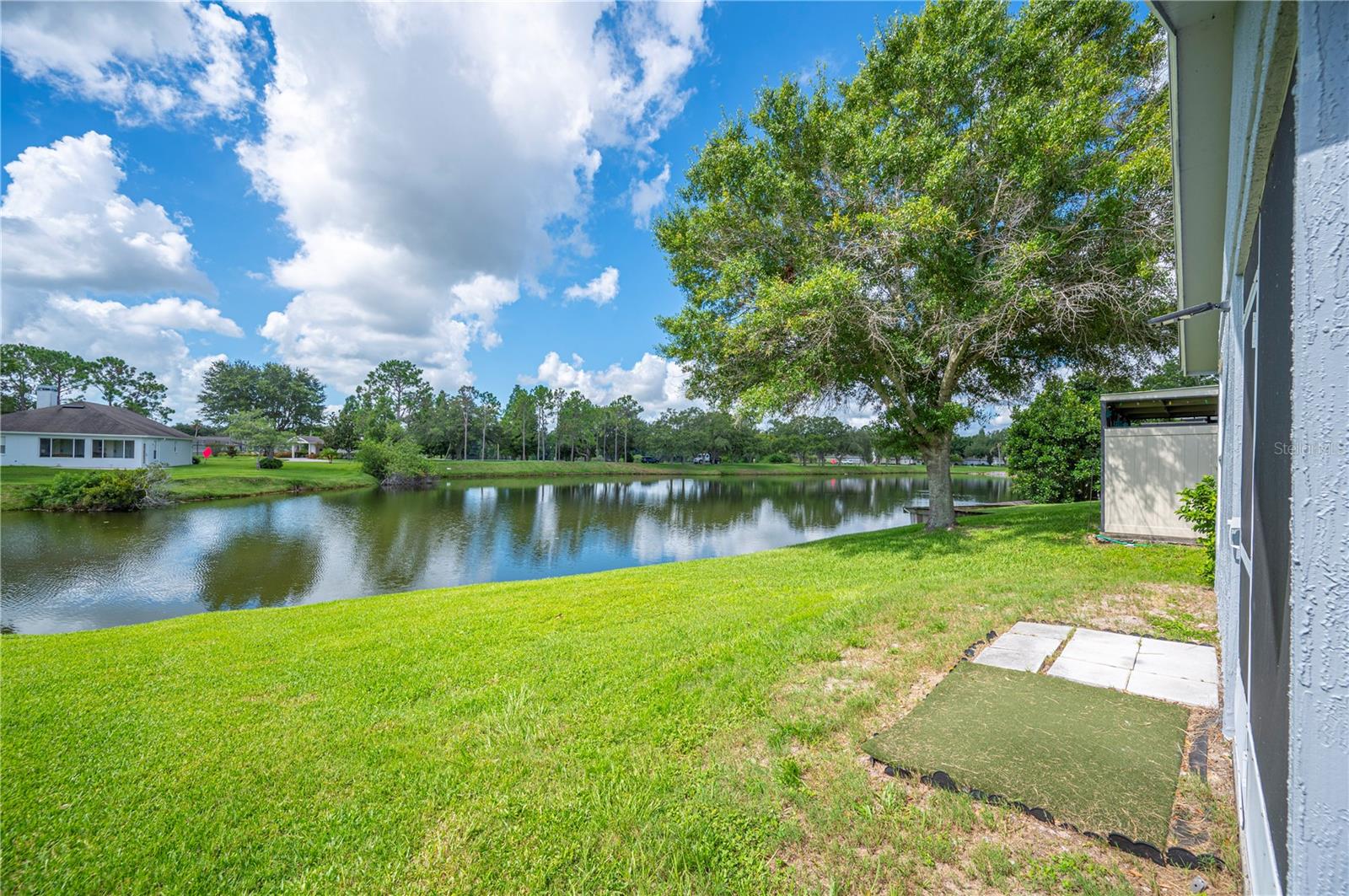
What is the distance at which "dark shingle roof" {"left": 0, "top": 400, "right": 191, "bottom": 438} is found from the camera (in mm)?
25531

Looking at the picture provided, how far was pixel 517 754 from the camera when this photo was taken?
277 cm

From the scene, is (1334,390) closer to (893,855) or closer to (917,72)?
(893,855)

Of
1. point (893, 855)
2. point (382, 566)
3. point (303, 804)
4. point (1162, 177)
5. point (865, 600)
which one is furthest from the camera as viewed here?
point (382, 566)

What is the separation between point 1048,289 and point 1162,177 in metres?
1.93

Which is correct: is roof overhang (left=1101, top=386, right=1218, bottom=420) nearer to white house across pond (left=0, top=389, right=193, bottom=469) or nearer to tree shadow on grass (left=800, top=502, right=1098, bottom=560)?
tree shadow on grass (left=800, top=502, right=1098, bottom=560)

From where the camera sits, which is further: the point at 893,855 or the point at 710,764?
the point at 710,764

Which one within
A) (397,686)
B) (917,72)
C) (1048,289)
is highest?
(917,72)

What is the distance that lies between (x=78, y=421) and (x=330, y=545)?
24123mm

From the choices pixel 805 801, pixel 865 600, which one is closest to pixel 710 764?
pixel 805 801

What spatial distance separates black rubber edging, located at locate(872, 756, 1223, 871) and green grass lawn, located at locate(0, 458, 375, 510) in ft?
92.8

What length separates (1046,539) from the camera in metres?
8.16

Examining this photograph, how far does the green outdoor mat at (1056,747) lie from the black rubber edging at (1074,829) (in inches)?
0.7

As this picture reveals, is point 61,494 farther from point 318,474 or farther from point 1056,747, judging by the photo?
point 1056,747

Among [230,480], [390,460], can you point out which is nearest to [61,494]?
[230,480]
